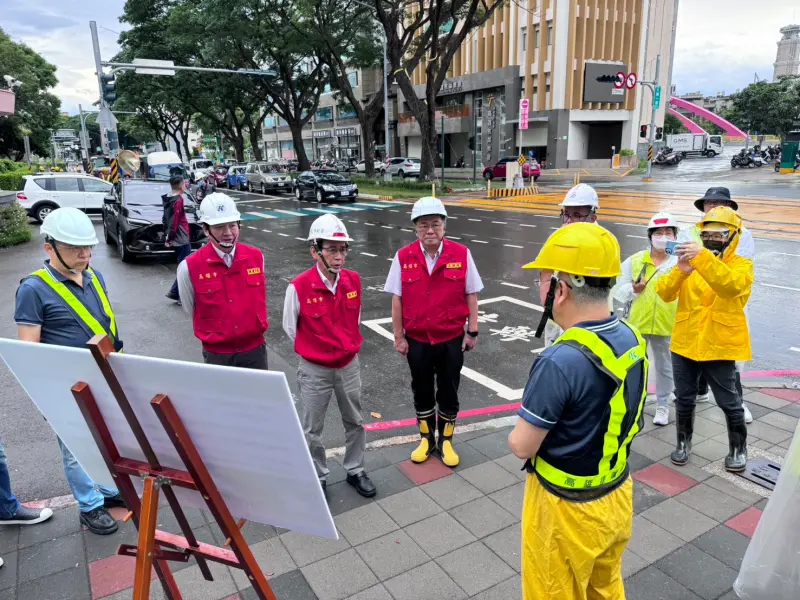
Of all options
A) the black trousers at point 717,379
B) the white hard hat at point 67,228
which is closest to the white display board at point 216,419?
the white hard hat at point 67,228

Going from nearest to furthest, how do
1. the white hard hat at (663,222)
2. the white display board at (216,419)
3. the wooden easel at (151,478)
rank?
the white display board at (216,419) → the wooden easel at (151,478) → the white hard hat at (663,222)

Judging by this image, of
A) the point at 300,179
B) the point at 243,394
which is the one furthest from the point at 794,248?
the point at 300,179

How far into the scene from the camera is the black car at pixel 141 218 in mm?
11656

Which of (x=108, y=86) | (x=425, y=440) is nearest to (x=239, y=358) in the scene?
Answer: (x=425, y=440)

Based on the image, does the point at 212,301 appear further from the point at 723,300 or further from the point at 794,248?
the point at 794,248

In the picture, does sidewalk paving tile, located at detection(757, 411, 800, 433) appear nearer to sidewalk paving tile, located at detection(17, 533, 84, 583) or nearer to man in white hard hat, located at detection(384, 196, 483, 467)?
man in white hard hat, located at detection(384, 196, 483, 467)

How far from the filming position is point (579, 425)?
78.0 inches

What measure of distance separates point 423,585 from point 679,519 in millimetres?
1719

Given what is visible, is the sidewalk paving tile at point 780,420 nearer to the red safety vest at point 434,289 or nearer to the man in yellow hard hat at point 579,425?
the red safety vest at point 434,289

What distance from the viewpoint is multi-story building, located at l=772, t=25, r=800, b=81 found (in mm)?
160250

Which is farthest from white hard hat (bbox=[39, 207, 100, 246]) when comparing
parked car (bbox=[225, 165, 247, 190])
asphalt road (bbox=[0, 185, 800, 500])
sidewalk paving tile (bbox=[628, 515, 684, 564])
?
parked car (bbox=[225, 165, 247, 190])

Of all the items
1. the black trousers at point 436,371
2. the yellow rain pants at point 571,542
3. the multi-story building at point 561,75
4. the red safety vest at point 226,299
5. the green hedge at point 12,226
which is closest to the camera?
the yellow rain pants at point 571,542

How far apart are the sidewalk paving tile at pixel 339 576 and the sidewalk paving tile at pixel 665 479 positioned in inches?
82.2

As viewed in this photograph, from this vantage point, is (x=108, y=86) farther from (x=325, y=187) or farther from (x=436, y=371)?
(x=436, y=371)
